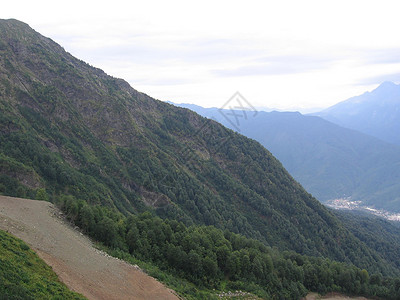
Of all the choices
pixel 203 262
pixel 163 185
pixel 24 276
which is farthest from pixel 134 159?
pixel 24 276

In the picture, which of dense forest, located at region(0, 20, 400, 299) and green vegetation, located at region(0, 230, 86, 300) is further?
dense forest, located at region(0, 20, 400, 299)

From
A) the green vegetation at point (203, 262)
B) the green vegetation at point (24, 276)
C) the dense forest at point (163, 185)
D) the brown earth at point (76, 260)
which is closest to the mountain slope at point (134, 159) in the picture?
the dense forest at point (163, 185)

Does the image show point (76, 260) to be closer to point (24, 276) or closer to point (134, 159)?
point (24, 276)

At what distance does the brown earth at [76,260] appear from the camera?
2675cm

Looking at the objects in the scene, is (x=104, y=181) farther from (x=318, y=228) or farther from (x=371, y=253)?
(x=371, y=253)

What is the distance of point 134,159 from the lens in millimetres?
101125

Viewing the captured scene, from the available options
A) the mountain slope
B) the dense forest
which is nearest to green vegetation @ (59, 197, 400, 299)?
the dense forest

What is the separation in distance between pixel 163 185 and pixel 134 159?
12.6 m

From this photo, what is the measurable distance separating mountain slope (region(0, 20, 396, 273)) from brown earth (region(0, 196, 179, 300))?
1953cm

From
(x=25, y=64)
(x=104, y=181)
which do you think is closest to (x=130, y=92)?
(x=25, y=64)

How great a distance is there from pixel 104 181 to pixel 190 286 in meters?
56.1

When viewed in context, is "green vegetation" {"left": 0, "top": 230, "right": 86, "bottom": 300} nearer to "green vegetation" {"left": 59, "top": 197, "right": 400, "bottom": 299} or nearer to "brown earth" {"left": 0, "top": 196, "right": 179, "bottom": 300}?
"brown earth" {"left": 0, "top": 196, "right": 179, "bottom": 300}

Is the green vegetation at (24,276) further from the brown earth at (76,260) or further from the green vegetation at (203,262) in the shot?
the green vegetation at (203,262)

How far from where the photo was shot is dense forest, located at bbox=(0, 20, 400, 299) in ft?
143
